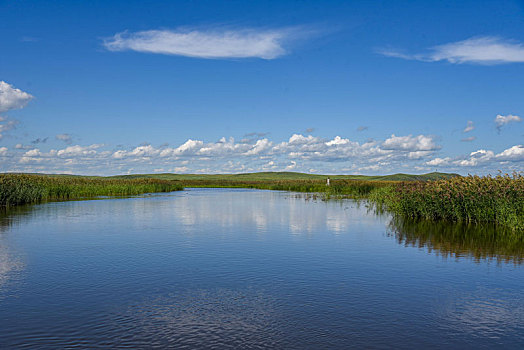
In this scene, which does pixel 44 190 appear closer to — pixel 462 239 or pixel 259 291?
pixel 462 239

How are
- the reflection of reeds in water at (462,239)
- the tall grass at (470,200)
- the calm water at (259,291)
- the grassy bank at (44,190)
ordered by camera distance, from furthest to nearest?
the grassy bank at (44,190) < the tall grass at (470,200) < the reflection of reeds in water at (462,239) < the calm water at (259,291)

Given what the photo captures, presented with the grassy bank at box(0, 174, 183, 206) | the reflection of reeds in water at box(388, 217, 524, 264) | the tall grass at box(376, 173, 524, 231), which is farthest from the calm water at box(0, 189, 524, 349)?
the grassy bank at box(0, 174, 183, 206)

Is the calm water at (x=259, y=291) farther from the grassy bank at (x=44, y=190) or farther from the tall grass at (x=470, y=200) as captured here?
the grassy bank at (x=44, y=190)

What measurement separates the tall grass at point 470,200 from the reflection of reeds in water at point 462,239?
68 centimetres

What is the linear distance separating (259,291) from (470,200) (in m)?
16.9

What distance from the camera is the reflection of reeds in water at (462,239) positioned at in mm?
14777

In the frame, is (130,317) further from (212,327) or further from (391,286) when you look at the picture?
(391,286)

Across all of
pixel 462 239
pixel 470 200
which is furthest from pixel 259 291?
pixel 470 200

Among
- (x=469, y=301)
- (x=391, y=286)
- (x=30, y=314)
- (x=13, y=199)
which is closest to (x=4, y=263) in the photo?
(x=30, y=314)

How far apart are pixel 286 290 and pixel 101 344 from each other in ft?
14.2


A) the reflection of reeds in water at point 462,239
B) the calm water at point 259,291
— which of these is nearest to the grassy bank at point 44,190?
the calm water at point 259,291

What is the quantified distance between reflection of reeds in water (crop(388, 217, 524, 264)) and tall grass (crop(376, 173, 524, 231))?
2.22ft

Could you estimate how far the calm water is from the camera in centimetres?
721

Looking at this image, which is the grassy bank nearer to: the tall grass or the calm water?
the calm water
